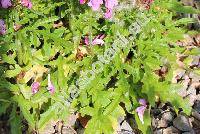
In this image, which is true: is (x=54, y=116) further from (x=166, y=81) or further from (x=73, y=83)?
(x=166, y=81)

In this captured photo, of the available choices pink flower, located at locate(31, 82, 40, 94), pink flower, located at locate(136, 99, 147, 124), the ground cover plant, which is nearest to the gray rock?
the ground cover plant

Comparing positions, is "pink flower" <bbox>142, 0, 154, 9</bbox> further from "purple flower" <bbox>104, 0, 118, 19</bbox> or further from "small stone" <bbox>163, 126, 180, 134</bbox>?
"small stone" <bbox>163, 126, 180, 134</bbox>

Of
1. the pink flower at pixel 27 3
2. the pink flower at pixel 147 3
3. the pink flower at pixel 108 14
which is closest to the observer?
the pink flower at pixel 27 3

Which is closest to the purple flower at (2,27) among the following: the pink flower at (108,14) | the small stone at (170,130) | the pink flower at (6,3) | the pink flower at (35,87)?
the pink flower at (6,3)

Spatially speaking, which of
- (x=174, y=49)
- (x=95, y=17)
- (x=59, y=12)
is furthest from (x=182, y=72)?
(x=59, y=12)

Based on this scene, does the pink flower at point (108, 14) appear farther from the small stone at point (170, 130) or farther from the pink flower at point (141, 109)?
the small stone at point (170, 130)

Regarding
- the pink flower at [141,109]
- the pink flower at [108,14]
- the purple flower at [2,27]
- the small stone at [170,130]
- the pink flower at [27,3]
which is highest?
the pink flower at [27,3]

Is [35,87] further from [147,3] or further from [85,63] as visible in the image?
[147,3]
